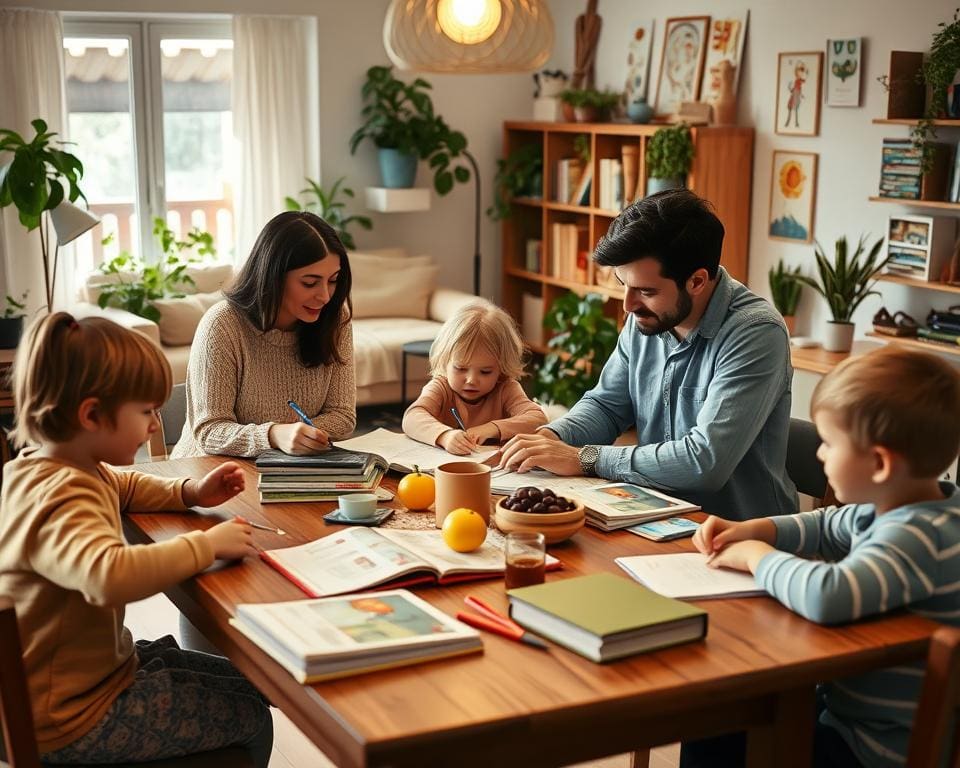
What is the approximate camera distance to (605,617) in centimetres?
151

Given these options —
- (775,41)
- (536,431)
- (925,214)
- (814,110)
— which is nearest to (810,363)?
(925,214)

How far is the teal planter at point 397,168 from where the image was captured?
6566 mm

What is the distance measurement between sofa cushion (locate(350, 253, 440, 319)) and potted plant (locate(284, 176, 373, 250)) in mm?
196

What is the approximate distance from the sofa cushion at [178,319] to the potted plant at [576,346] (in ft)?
5.34

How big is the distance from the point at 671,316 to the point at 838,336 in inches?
102

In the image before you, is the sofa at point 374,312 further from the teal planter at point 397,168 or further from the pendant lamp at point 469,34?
the pendant lamp at point 469,34

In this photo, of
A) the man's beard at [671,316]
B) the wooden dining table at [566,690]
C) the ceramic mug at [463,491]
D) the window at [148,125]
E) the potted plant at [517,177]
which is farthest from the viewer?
the potted plant at [517,177]

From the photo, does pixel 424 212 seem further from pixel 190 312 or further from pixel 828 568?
pixel 828 568

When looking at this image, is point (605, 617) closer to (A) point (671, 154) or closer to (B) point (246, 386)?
(B) point (246, 386)

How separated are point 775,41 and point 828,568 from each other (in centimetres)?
419

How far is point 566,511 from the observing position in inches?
76.0

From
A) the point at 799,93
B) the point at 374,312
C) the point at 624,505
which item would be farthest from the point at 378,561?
the point at 374,312

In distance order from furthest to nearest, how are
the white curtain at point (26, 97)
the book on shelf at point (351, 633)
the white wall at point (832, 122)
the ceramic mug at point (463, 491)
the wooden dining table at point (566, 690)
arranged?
the white curtain at point (26, 97) < the white wall at point (832, 122) < the ceramic mug at point (463, 491) < the book on shelf at point (351, 633) < the wooden dining table at point (566, 690)

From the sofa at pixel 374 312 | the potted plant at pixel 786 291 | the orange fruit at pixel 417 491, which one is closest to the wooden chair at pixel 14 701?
the orange fruit at pixel 417 491
